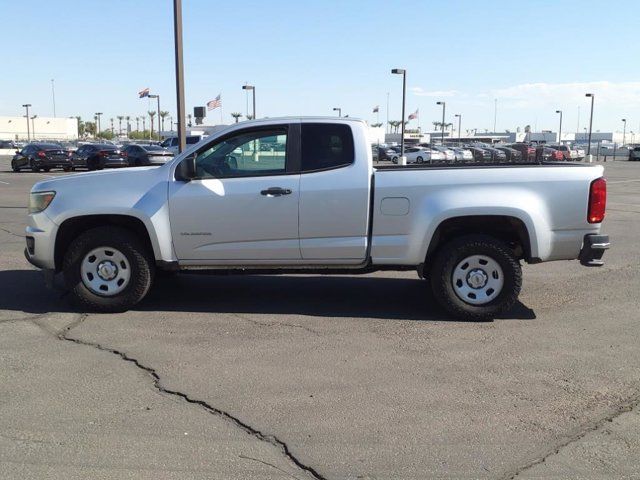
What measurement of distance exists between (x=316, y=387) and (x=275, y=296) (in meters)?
2.86

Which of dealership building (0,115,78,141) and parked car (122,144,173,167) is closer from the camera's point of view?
parked car (122,144,173,167)

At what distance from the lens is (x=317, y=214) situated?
6.46m

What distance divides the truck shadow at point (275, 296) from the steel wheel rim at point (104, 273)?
42 cm

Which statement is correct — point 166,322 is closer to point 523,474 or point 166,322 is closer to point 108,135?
point 523,474

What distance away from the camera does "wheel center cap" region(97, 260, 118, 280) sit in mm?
6723

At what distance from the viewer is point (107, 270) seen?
673 cm

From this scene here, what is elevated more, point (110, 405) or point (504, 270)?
point (504, 270)

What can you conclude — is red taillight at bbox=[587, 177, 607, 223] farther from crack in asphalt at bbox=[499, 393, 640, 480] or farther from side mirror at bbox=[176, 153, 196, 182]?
side mirror at bbox=[176, 153, 196, 182]

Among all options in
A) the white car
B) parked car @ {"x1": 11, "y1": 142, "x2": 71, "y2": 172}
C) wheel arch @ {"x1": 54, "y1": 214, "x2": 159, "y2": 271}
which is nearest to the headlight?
wheel arch @ {"x1": 54, "y1": 214, "x2": 159, "y2": 271}

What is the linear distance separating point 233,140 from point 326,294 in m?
2.16

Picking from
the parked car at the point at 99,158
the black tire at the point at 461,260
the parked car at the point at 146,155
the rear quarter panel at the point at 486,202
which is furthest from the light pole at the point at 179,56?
the parked car at the point at 99,158

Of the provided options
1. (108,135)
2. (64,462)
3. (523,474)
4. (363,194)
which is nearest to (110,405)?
(64,462)

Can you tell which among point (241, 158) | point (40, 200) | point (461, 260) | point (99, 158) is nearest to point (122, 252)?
point (40, 200)

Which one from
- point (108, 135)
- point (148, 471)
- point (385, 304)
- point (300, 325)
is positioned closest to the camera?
point (148, 471)
